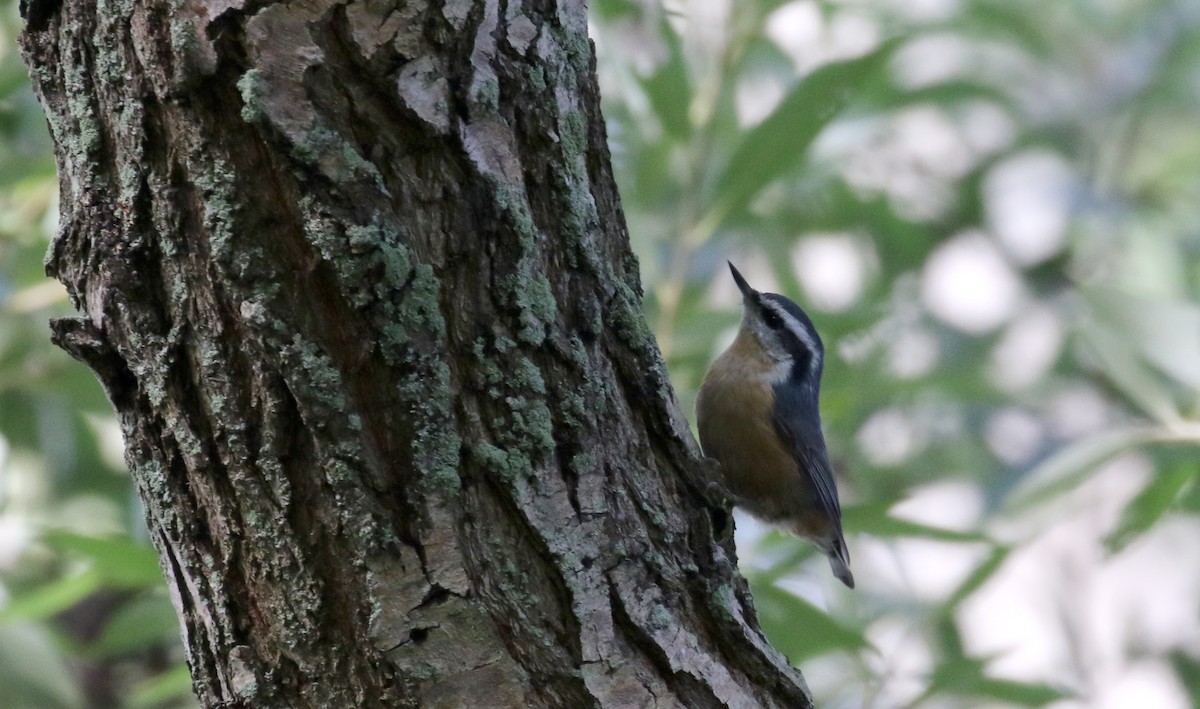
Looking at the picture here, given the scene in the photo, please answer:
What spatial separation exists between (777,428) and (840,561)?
1.81 ft

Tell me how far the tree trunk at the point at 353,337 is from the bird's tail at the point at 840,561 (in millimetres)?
2050

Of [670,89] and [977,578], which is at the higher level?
[670,89]

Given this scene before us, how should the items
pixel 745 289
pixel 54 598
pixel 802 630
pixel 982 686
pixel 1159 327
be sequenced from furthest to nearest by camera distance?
pixel 745 289, pixel 982 686, pixel 1159 327, pixel 802 630, pixel 54 598

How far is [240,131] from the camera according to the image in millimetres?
1396

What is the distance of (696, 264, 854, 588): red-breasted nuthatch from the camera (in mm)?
3412

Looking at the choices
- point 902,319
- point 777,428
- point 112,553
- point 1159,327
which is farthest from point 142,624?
point 902,319

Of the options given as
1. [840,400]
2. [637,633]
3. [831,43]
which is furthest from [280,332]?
[831,43]

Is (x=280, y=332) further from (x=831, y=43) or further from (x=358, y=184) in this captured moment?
(x=831, y=43)

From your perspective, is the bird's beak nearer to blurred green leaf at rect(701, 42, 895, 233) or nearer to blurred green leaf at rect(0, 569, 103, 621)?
blurred green leaf at rect(701, 42, 895, 233)

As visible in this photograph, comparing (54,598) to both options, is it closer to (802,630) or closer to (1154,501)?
(802,630)

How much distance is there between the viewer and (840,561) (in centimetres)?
374

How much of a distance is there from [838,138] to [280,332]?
3298 mm

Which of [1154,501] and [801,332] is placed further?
[801,332]

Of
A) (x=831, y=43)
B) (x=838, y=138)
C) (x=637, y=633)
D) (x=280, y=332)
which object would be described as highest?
(x=831, y=43)
